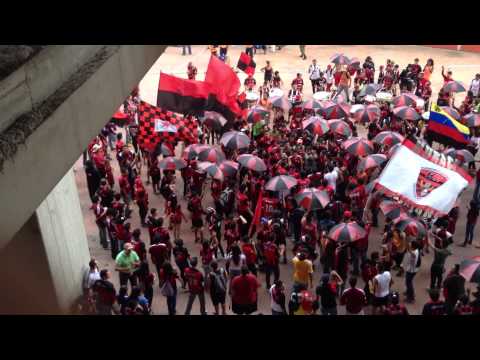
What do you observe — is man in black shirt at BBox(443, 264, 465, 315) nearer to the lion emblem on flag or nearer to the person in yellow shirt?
the lion emblem on flag

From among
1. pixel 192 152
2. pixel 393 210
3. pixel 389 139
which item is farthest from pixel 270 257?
pixel 389 139

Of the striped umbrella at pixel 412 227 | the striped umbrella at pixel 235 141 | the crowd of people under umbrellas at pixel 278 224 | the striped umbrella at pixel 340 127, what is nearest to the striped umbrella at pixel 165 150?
the crowd of people under umbrellas at pixel 278 224

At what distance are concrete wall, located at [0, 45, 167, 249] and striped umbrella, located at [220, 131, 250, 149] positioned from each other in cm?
658

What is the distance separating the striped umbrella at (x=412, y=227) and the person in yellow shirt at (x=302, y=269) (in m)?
1.96

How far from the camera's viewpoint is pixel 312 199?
436 inches

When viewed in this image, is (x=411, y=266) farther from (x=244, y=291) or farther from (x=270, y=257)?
(x=244, y=291)

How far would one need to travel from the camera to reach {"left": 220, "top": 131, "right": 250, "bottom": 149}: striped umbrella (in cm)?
1383

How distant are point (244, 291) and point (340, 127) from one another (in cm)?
757

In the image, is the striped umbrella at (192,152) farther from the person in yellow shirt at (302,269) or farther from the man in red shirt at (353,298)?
the man in red shirt at (353,298)

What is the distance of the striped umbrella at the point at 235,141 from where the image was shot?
1383 centimetres

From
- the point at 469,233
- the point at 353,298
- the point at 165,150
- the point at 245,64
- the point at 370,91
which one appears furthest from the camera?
the point at 245,64

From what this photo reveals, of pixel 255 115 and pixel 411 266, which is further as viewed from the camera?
pixel 255 115

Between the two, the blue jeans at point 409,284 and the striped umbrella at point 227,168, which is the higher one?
the striped umbrella at point 227,168
